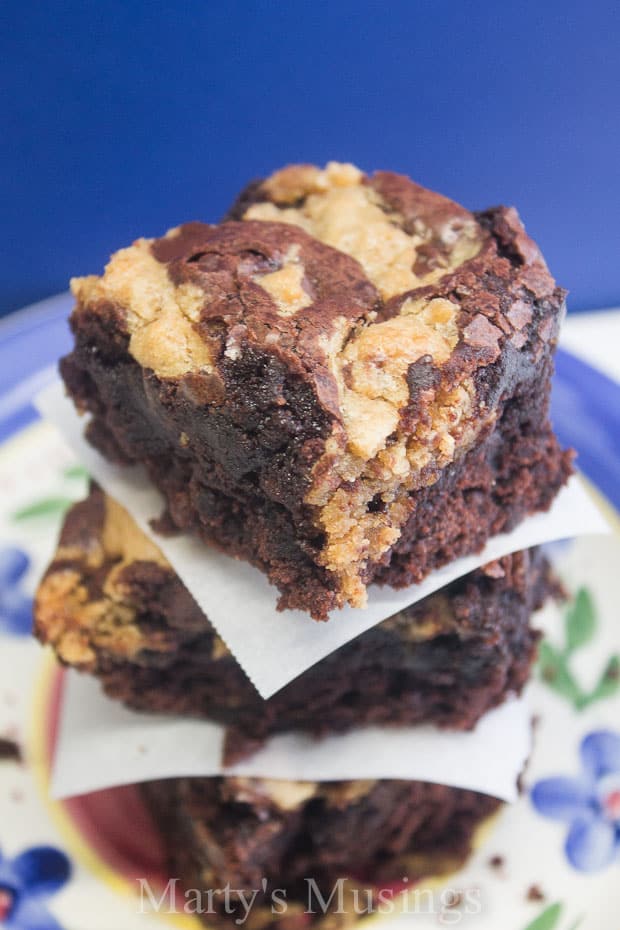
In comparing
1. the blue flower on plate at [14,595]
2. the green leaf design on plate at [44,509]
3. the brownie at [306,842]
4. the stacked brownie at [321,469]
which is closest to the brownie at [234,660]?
the stacked brownie at [321,469]

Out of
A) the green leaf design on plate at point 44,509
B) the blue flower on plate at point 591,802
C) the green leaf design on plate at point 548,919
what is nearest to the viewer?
the green leaf design on plate at point 548,919

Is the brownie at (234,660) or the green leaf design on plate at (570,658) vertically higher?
the brownie at (234,660)

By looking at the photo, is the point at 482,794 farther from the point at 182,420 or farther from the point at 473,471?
the point at 182,420

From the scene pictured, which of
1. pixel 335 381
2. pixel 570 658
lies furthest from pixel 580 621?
pixel 335 381

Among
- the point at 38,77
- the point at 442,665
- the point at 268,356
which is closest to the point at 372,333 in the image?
the point at 268,356

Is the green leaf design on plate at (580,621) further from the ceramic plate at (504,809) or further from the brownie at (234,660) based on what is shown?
the brownie at (234,660)

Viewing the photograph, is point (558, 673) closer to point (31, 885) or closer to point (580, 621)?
point (580, 621)
